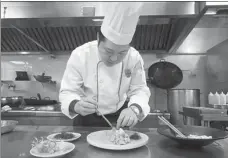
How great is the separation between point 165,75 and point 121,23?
2159mm

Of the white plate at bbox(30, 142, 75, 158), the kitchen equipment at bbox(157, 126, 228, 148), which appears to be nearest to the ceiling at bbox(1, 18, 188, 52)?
the kitchen equipment at bbox(157, 126, 228, 148)

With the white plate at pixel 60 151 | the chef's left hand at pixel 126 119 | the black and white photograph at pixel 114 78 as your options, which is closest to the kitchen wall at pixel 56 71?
the black and white photograph at pixel 114 78

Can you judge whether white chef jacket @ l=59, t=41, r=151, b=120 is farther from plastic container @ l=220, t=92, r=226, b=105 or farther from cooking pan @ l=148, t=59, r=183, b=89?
cooking pan @ l=148, t=59, r=183, b=89

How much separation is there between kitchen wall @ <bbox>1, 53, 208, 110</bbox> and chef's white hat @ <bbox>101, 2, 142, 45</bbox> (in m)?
2.31

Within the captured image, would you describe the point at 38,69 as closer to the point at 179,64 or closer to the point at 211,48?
the point at 179,64

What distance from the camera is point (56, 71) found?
3727 mm

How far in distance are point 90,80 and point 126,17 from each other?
0.59 meters

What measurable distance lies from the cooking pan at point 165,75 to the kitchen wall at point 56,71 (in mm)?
156

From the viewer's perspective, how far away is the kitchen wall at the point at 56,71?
3625 millimetres

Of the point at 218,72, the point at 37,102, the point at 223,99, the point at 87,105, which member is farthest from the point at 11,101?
the point at 218,72

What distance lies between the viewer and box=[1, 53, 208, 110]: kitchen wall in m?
3.62

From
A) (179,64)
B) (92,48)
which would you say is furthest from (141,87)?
(179,64)

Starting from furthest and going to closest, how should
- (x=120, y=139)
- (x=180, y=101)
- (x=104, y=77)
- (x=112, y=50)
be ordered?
(x=180, y=101)
(x=104, y=77)
(x=112, y=50)
(x=120, y=139)

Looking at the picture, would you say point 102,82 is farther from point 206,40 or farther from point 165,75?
point 206,40
